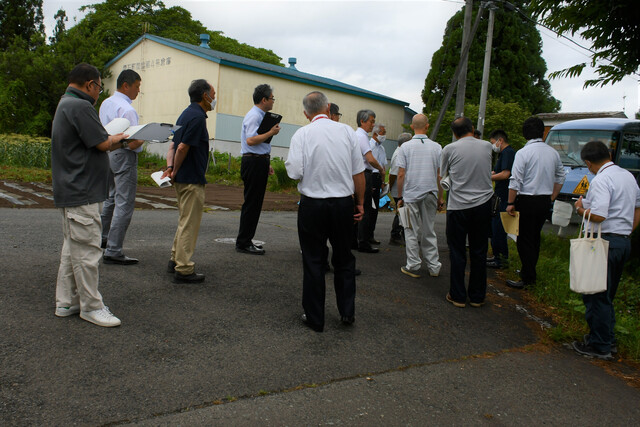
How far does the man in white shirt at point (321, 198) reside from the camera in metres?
4.03

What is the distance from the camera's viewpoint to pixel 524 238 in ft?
19.8

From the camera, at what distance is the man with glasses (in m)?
3.56

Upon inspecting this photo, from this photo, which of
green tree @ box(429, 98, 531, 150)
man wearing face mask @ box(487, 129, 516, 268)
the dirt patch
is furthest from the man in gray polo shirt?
green tree @ box(429, 98, 531, 150)

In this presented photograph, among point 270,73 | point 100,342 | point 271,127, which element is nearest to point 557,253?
point 271,127

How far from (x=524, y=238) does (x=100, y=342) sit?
191 inches

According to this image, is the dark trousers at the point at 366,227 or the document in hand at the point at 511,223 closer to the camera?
the document in hand at the point at 511,223

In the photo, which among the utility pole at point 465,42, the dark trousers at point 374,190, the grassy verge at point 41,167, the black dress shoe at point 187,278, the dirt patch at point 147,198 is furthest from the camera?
the grassy verge at point 41,167

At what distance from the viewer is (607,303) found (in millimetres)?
4145

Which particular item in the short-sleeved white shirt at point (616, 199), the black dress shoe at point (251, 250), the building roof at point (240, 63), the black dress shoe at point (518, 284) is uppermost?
the building roof at point (240, 63)

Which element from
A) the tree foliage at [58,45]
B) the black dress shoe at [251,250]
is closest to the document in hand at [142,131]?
the black dress shoe at [251,250]

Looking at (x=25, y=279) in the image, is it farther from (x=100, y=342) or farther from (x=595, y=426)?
(x=595, y=426)

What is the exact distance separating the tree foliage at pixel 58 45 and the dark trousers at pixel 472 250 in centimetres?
3006

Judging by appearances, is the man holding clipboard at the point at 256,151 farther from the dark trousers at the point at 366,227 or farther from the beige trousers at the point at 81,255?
the beige trousers at the point at 81,255

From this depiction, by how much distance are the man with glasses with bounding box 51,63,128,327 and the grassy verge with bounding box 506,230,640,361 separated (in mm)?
4073
